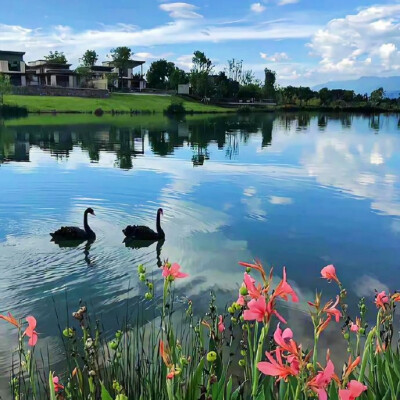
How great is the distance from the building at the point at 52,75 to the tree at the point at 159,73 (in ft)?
60.3

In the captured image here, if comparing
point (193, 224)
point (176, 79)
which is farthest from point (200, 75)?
point (193, 224)

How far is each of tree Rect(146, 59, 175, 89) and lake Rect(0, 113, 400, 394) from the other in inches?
3132

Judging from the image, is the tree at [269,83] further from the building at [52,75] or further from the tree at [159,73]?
the building at [52,75]

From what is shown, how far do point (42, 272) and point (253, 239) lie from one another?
4.26m

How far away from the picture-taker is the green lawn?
61875 mm

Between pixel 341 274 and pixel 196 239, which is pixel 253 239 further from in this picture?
pixel 341 274

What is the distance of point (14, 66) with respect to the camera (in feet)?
276

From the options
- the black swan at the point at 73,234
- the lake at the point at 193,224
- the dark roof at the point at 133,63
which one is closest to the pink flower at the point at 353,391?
the lake at the point at 193,224

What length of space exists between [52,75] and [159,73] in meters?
24.7

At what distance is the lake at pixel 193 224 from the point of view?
7.00m

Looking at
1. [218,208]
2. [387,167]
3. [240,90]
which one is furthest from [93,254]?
[240,90]

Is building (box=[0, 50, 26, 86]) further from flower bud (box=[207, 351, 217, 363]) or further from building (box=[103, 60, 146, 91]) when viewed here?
flower bud (box=[207, 351, 217, 363])

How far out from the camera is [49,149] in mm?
25609

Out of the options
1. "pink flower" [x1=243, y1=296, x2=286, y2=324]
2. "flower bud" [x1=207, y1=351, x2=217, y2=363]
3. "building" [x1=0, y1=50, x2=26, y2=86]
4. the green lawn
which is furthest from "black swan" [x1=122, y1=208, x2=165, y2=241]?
"building" [x1=0, y1=50, x2=26, y2=86]
